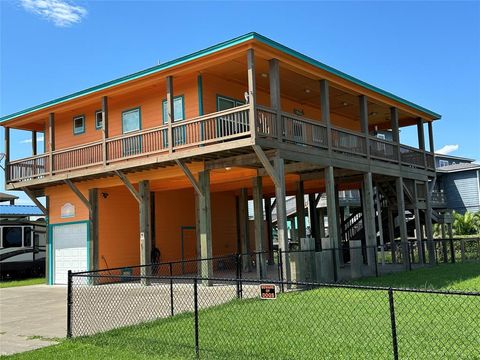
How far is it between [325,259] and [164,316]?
5.98 m

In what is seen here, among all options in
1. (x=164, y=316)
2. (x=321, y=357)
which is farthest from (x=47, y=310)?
(x=321, y=357)

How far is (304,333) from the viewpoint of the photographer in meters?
7.60

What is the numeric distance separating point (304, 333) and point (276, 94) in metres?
8.16

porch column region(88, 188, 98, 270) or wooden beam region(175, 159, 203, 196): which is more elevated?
wooden beam region(175, 159, 203, 196)

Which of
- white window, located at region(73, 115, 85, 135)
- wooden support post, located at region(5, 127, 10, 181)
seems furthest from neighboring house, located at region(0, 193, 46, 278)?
white window, located at region(73, 115, 85, 135)

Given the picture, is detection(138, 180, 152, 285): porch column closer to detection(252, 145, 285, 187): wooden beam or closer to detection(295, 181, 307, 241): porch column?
detection(252, 145, 285, 187): wooden beam

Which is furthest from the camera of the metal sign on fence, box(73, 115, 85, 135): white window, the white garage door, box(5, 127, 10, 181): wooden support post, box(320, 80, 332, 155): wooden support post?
box(5, 127, 10, 181): wooden support post

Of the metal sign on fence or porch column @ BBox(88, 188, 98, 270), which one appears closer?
the metal sign on fence

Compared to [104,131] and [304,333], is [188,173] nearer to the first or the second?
[104,131]

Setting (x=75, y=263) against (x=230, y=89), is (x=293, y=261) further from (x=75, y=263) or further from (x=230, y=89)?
(x=75, y=263)

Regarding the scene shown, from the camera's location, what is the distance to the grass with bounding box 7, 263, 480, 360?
6.58m

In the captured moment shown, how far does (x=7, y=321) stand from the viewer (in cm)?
1108

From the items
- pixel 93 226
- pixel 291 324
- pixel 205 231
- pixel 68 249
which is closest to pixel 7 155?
pixel 68 249

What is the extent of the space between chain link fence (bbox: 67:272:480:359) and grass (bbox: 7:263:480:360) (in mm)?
14
